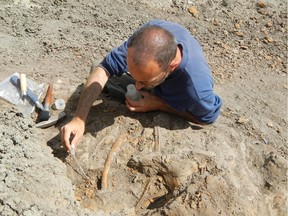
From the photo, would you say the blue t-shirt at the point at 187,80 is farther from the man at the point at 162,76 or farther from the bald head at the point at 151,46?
the bald head at the point at 151,46

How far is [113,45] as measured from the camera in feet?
14.1

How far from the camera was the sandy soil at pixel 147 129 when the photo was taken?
2.52 metres

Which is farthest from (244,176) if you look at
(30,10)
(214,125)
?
(30,10)

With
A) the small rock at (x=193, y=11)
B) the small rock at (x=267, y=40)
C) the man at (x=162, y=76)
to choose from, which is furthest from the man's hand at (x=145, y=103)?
the small rock at (x=267, y=40)

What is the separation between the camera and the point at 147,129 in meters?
3.22

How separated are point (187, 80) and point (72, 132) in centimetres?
89

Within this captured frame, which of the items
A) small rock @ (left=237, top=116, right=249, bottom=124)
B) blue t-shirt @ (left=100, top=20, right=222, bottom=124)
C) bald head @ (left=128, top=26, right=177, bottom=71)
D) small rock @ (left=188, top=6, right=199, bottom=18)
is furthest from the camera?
small rock @ (left=188, top=6, right=199, bottom=18)

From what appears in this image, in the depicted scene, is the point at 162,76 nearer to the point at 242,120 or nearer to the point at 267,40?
the point at 242,120

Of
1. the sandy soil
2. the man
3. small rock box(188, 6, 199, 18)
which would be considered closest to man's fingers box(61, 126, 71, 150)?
the man

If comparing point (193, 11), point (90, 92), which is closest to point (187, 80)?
point (90, 92)

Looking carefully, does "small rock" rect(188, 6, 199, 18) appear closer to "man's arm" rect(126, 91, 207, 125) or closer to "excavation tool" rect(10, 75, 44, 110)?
"man's arm" rect(126, 91, 207, 125)

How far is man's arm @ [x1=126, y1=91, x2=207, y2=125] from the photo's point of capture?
3242mm

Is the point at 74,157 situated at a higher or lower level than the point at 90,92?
lower

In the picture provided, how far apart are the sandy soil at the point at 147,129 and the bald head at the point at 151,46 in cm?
79
